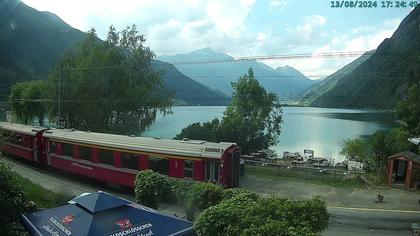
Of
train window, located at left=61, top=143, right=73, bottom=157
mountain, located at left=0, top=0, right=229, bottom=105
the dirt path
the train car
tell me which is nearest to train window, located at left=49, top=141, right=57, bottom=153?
train window, located at left=61, top=143, right=73, bottom=157

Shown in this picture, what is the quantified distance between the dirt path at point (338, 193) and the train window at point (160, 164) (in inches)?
179

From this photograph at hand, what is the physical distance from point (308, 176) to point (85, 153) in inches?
495

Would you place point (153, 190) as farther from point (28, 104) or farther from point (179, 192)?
point (28, 104)

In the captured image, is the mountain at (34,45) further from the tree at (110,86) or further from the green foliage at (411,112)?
the green foliage at (411,112)

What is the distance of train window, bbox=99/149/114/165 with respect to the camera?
20.9 meters

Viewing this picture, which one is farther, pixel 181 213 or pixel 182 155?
pixel 182 155

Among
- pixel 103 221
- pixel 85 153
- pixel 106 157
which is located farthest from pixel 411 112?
pixel 103 221

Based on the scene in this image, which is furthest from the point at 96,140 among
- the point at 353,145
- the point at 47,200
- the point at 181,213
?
the point at 353,145

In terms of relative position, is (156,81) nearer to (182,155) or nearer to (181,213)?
(182,155)

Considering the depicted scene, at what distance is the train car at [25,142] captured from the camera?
2667 centimetres

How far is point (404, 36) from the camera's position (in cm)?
15100

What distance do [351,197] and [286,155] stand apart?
16943mm

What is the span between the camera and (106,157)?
21266mm

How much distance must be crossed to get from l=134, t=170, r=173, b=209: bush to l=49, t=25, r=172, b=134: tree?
2564cm
